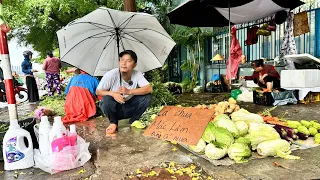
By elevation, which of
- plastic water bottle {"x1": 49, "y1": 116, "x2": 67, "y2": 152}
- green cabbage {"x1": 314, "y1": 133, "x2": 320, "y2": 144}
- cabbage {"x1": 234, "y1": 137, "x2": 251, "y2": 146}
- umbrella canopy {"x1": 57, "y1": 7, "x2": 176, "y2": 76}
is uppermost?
umbrella canopy {"x1": 57, "y1": 7, "x2": 176, "y2": 76}

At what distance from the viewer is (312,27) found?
7074 millimetres

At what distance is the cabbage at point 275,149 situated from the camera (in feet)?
8.46

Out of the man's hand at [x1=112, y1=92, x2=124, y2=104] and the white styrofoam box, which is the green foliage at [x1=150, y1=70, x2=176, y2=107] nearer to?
the man's hand at [x1=112, y1=92, x2=124, y2=104]

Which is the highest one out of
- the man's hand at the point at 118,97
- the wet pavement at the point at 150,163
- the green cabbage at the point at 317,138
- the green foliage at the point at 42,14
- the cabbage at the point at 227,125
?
the green foliage at the point at 42,14

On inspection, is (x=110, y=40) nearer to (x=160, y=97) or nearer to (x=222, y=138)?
(x=160, y=97)

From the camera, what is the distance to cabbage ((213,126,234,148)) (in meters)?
2.71

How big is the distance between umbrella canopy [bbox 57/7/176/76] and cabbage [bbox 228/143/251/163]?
2.41 metres

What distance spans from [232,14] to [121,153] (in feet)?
19.5

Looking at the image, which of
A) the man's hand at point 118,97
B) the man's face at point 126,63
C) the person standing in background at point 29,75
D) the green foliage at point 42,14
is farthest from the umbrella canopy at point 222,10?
the person standing in background at point 29,75

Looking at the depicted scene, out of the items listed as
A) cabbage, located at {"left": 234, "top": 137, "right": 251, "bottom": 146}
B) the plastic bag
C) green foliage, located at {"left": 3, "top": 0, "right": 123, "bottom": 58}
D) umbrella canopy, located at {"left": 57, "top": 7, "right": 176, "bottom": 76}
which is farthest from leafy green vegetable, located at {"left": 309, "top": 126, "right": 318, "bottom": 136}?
green foliage, located at {"left": 3, "top": 0, "right": 123, "bottom": 58}

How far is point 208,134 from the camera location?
9.50 ft

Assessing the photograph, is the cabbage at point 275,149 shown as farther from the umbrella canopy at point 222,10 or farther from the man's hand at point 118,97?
the umbrella canopy at point 222,10

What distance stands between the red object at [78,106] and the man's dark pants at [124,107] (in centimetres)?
139

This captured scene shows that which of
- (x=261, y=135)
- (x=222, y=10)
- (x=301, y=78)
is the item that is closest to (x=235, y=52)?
(x=222, y=10)
